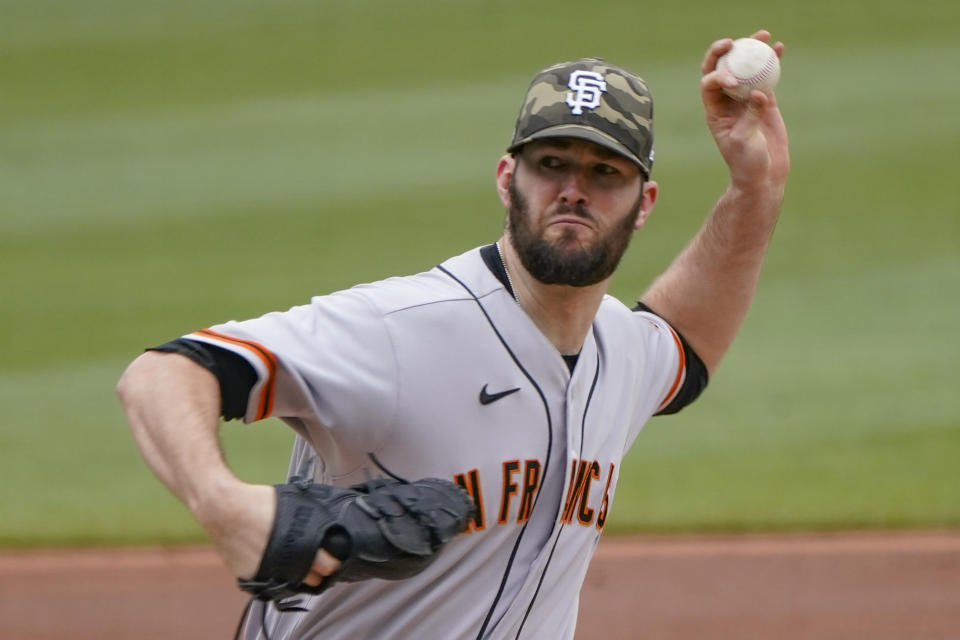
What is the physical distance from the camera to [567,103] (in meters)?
2.73

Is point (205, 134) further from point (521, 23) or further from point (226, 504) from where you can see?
point (226, 504)

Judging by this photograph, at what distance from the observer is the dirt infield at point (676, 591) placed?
534cm

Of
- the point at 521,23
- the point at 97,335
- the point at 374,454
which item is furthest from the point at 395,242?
the point at 374,454

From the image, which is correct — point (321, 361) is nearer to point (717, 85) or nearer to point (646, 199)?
point (646, 199)

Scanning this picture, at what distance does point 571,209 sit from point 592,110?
0.66ft

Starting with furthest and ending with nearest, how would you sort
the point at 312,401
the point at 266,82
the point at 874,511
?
the point at 266,82, the point at 874,511, the point at 312,401

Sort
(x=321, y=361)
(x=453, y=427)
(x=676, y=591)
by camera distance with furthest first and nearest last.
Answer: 1. (x=676, y=591)
2. (x=453, y=427)
3. (x=321, y=361)

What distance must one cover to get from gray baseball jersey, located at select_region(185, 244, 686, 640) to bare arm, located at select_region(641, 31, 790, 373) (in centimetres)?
57

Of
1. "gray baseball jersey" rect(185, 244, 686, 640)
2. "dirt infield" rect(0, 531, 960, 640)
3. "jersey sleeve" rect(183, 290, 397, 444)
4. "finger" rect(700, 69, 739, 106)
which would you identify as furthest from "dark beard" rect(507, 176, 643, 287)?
"dirt infield" rect(0, 531, 960, 640)

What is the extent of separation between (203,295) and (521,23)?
4590mm

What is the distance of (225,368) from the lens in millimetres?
2352

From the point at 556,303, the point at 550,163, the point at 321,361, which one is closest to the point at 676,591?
the point at 556,303

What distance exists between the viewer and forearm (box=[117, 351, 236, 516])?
210 cm

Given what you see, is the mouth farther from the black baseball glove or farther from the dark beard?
the black baseball glove
